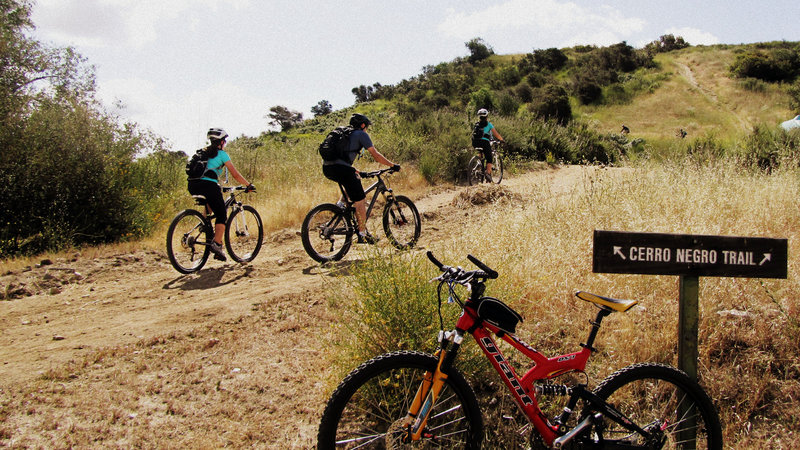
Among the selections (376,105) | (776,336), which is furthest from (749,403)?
(376,105)

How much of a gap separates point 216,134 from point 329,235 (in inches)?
87.4

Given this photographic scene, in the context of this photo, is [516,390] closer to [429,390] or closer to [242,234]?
[429,390]

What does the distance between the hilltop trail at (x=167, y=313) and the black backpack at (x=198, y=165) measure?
4.76 feet

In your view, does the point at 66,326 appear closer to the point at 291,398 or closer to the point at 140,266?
the point at 140,266

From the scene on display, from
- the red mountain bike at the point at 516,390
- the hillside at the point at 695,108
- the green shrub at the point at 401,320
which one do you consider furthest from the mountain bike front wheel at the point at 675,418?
the hillside at the point at 695,108

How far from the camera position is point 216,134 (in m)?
7.18

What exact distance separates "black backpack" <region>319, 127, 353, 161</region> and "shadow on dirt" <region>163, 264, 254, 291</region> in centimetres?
203

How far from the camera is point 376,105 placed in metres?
48.8

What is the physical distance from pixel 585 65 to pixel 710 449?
57.9 meters

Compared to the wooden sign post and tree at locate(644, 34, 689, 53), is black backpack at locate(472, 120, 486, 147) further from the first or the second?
tree at locate(644, 34, 689, 53)

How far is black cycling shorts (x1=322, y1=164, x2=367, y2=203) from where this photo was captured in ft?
22.6

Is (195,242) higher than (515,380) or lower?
higher

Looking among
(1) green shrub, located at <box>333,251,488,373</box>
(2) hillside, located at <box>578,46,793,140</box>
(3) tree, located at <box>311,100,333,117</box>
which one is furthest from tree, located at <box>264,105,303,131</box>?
(1) green shrub, located at <box>333,251,488,373</box>

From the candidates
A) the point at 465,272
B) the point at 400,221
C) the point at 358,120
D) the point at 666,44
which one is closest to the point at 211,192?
the point at 358,120
